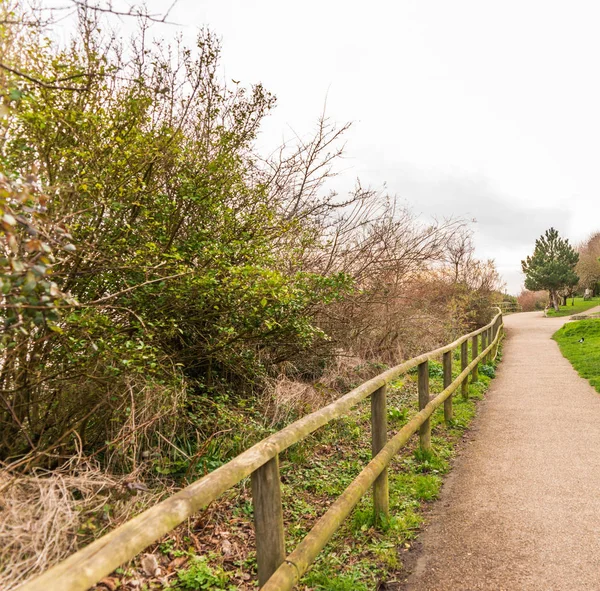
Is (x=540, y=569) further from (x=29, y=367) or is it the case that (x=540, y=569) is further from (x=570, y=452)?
(x=29, y=367)

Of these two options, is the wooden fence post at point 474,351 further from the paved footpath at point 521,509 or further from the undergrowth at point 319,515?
the undergrowth at point 319,515

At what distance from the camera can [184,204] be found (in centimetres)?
577

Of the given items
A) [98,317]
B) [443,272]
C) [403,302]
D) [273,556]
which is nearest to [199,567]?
[273,556]

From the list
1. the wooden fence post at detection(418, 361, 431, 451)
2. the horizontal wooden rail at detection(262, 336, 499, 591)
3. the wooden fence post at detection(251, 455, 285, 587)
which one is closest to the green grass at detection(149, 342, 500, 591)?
the wooden fence post at detection(418, 361, 431, 451)

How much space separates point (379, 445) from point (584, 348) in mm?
14035

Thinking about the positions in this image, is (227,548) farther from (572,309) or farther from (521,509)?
Answer: (572,309)

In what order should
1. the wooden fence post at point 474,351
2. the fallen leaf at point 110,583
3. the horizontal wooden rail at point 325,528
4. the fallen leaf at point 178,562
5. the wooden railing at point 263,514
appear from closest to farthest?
1. the wooden railing at point 263,514
2. the horizontal wooden rail at point 325,528
3. the fallen leaf at point 110,583
4. the fallen leaf at point 178,562
5. the wooden fence post at point 474,351

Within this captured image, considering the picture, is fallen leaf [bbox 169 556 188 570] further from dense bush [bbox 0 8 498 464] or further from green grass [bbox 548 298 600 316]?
green grass [bbox 548 298 600 316]

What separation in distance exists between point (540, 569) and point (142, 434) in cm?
345

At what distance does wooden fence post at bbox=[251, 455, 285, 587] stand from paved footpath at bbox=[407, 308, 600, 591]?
133 cm

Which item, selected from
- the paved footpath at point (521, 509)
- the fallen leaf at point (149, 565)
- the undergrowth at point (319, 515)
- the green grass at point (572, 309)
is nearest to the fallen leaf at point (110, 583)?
the undergrowth at point (319, 515)

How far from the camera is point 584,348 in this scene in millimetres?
15203

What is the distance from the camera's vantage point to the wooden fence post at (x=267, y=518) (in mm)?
2299

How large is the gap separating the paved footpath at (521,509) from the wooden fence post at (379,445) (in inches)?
15.5
